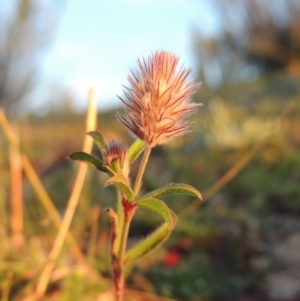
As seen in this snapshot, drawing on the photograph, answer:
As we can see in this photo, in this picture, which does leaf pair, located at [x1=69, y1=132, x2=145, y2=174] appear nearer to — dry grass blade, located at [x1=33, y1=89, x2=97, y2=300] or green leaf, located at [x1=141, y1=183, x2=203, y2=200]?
green leaf, located at [x1=141, y1=183, x2=203, y2=200]

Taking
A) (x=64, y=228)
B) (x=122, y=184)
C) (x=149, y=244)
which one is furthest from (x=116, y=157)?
(x=64, y=228)

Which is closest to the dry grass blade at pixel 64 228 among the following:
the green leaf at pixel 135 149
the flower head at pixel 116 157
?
the green leaf at pixel 135 149

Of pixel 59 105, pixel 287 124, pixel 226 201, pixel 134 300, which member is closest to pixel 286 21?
pixel 59 105

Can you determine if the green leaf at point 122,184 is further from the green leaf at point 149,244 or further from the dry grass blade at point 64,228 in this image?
the dry grass blade at point 64,228

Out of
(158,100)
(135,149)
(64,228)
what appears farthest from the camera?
(64,228)

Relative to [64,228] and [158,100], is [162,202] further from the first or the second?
[64,228]
